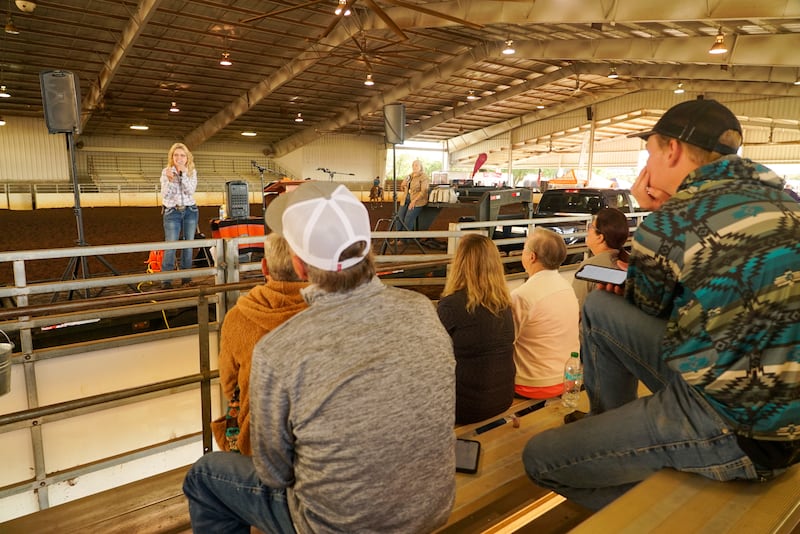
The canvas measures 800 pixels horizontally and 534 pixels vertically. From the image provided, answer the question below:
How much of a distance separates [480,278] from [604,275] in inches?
31.4

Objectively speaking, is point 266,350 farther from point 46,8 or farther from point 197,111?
point 197,111

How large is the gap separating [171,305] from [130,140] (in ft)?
92.8

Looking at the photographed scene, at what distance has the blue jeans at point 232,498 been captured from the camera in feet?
4.84

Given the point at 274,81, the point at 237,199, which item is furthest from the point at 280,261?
the point at 274,81

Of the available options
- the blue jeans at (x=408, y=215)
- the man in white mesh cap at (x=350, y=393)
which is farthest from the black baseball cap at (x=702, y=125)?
the blue jeans at (x=408, y=215)

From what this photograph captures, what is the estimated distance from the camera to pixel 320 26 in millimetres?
14875

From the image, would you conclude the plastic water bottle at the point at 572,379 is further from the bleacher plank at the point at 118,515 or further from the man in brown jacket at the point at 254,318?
the bleacher plank at the point at 118,515

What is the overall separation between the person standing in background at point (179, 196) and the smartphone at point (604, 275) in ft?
16.3

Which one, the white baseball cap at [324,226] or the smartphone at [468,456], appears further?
the smartphone at [468,456]

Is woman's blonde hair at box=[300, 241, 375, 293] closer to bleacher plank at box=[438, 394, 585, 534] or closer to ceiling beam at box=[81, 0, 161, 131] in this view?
bleacher plank at box=[438, 394, 585, 534]

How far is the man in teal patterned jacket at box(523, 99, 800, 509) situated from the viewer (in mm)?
1228

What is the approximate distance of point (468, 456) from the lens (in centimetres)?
201

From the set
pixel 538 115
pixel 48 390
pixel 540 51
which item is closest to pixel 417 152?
pixel 538 115

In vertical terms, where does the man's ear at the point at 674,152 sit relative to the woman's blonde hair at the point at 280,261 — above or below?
above
